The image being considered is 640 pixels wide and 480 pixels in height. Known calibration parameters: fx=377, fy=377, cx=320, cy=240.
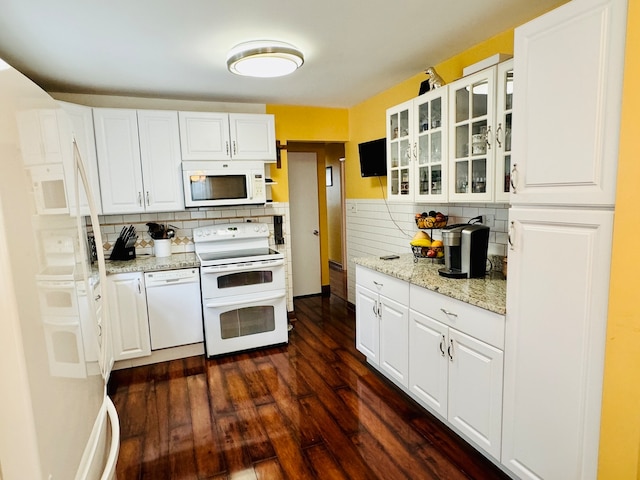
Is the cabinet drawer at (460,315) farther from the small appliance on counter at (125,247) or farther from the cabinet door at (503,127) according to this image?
the small appliance on counter at (125,247)

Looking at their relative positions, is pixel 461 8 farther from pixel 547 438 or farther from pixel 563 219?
pixel 547 438

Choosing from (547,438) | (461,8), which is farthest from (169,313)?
(461,8)

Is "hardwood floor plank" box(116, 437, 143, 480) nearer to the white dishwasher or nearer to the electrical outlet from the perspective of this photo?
the white dishwasher

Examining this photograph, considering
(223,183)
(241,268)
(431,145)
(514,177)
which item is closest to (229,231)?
(223,183)

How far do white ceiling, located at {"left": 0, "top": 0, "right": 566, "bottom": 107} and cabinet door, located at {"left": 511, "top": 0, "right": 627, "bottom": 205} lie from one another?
0.77 meters

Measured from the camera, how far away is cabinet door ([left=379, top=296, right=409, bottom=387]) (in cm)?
257

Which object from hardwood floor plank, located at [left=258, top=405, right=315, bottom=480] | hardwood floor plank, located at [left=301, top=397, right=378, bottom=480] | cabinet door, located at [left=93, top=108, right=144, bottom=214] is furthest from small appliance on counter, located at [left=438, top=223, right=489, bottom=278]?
cabinet door, located at [left=93, top=108, right=144, bottom=214]

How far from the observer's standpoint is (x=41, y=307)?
2.12ft

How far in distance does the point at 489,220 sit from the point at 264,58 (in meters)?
1.89

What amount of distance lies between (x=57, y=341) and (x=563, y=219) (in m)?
1.67

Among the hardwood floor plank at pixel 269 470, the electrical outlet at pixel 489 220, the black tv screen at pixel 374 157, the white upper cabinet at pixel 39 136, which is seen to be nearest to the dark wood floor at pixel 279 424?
the hardwood floor plank at pixel 269 470

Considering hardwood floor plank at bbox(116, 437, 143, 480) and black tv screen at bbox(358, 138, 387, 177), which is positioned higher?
black tv screen at bbox(358, 138, 387, 177)

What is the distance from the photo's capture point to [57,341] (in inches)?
28.2

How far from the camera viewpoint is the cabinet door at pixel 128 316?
10.6 feet
